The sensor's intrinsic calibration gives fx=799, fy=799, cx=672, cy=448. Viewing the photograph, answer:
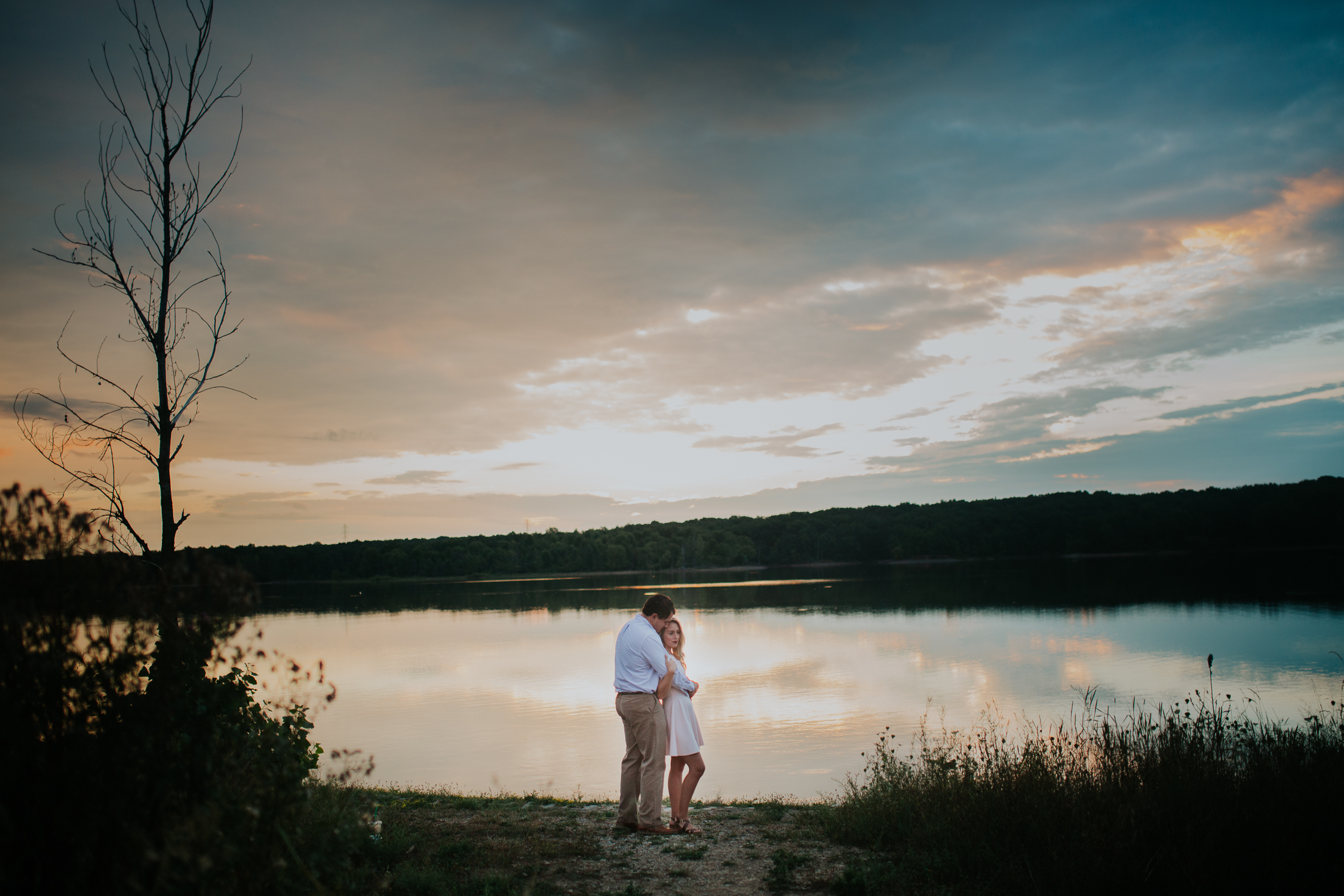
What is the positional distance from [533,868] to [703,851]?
53.5 inches

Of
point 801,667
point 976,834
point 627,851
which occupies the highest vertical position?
point 976,834

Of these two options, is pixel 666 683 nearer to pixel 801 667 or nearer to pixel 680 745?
pixel 680 745

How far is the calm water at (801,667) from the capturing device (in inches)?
603

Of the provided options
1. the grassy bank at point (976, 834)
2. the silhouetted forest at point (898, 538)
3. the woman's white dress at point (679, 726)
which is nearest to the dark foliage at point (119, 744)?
the grassy bank at point (976, 834)

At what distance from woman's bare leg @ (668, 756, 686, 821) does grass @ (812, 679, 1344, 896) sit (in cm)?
133

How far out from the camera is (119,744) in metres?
2.82

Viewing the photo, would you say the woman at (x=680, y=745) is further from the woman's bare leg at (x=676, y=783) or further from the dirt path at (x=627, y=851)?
the dirt path at (x=627, y=851)

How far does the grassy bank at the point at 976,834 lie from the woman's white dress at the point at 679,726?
0.73m

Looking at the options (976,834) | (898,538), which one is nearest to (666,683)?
(976,834)

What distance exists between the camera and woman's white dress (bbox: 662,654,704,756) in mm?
6984

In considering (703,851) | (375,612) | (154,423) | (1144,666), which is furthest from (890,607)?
(154,423)

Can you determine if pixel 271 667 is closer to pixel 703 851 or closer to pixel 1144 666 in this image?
pixel 703 851

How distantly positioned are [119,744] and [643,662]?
4459 mm

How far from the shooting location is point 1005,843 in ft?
19.0
